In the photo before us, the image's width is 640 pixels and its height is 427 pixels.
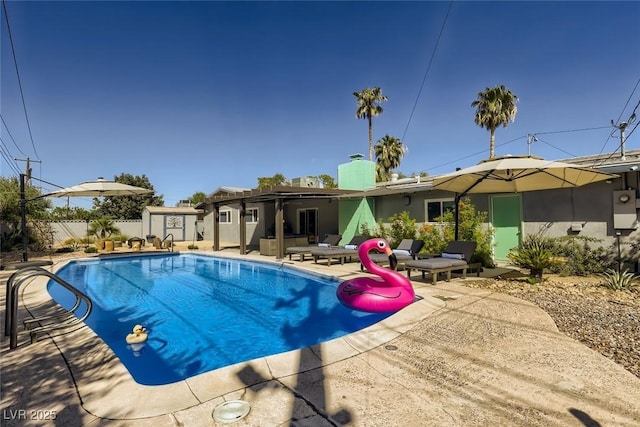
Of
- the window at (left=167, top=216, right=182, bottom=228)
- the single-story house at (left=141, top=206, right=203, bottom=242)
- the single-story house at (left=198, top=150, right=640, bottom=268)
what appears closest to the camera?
the single-story house at (left=198, top=150, right=640, bottom=268)

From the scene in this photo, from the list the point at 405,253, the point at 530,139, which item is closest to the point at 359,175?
the point at 405,253

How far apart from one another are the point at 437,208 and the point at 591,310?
25.9 feet

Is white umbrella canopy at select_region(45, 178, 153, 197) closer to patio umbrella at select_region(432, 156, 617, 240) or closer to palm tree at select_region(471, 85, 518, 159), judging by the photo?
patio umbrella at select_region(432, 156, 617, 240)

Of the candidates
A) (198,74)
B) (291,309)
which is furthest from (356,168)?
(291,309)

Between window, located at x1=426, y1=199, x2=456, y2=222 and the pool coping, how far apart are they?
847 centimetres

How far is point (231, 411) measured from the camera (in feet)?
9.58

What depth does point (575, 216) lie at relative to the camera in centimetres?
976

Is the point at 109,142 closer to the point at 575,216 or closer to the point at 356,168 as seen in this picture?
the point at 356,168

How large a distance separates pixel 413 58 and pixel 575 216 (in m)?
10.3

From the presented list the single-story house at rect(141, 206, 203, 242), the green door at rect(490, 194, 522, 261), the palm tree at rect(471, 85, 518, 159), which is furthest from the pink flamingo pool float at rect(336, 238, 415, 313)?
the palm tree at rect(471, 85, 518, 159)

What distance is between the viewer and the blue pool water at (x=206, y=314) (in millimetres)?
5570

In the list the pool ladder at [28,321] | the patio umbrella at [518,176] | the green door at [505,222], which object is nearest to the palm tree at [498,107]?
the green door at [505,222]

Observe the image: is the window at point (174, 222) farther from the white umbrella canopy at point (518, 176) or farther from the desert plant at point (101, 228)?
the white umbrella canopy at point (518, 176)

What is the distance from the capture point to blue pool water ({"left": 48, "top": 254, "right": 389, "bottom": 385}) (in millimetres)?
5570
